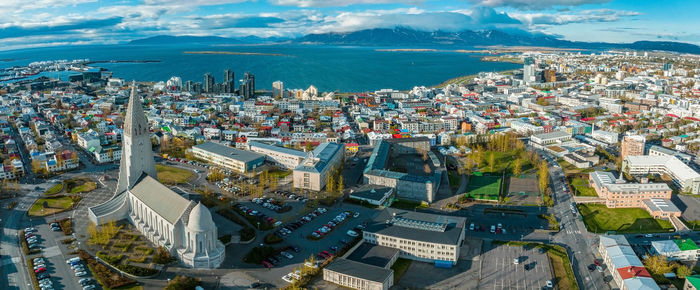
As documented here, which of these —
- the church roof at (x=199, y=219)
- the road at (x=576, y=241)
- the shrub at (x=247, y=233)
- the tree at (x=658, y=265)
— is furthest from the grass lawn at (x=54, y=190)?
the tree at (x=658, y=265)

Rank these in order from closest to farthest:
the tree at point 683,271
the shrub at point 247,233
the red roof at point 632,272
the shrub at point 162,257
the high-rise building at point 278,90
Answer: the red roof at point 632,272 < the tree at point 683,271 < the shrub at point 162,257 < the shrub at point 247,233 < the high-rise building at point 278,90

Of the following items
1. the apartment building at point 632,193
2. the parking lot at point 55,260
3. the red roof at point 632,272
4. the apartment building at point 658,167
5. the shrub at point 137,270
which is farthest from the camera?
the apartment building at point 658,167

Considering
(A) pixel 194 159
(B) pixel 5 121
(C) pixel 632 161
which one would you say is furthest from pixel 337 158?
(B) pixel 5 121

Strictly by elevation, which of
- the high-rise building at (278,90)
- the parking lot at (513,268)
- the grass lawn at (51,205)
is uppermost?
the high-rise building at (278,90)

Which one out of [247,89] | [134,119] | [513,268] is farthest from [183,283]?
[247,89]

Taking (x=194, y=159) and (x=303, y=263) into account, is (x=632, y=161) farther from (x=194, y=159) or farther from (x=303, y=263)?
(x=194, y=159)

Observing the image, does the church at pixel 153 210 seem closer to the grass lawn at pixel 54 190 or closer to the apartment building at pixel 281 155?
the grass lawn at pixel 54 190

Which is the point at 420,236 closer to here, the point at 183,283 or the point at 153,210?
the point at 183,283

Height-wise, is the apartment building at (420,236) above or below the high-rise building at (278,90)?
below
